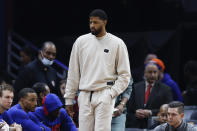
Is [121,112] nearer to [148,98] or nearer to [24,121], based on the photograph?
[24,121]

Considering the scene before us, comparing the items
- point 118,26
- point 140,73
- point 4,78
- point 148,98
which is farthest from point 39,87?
point 118,26

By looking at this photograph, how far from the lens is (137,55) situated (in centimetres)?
1200

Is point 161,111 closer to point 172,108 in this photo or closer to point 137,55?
point 172,108

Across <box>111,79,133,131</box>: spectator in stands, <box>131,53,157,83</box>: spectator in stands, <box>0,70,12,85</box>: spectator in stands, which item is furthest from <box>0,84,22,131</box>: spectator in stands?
<box>131,53,157,83</box>: spectator in stands

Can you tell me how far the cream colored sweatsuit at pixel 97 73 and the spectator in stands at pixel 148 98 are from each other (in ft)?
8.64

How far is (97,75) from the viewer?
605cm

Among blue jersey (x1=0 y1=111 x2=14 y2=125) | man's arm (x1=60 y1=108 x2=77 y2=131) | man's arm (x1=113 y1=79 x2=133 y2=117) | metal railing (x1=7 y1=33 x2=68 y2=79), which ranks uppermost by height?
metal railing (x1=7 y1=33 x2=68 y2=79)

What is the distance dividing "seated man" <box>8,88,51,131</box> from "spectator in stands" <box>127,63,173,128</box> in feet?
6.13

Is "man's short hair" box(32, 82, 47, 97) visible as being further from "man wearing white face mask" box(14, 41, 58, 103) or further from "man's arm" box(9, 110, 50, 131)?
"man's arm" box(9, 110, 50, 131)

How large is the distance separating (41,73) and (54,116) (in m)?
1.43

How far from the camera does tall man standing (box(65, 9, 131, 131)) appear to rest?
238 inches

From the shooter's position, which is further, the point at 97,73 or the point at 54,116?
the point at 54,116

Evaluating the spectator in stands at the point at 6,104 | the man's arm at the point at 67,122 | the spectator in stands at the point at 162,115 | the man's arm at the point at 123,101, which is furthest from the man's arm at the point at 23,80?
the man's arm at the point at 123,101

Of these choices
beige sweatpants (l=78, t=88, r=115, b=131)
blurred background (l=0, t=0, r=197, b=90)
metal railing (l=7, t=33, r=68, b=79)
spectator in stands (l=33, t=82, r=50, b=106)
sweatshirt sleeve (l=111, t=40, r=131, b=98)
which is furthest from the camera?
blurred background (l=0, t=0, r=197, b=90)
